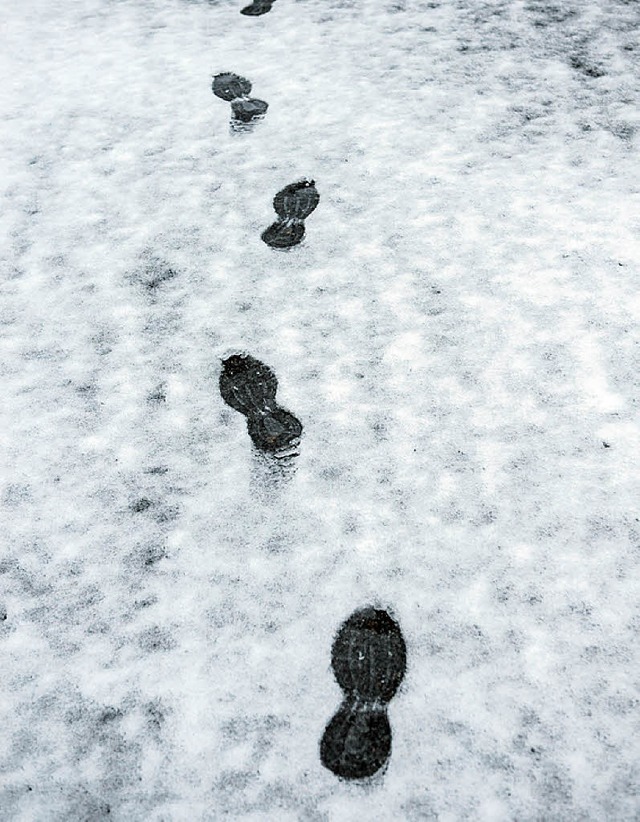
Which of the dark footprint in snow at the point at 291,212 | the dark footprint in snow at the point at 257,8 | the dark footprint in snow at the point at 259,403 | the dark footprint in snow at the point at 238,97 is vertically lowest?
the dark footprint in snow at the point at 259,403

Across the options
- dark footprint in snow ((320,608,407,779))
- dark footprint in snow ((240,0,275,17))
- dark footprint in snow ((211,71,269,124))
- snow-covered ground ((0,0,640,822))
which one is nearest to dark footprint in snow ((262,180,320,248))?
snow-covered ground ((0,0,640,822))

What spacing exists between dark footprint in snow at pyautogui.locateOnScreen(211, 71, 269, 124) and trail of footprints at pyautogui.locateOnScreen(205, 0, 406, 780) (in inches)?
71.1

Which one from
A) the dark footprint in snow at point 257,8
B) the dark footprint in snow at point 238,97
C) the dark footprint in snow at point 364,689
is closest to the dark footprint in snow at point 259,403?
the dark footprint in snow at point 364,689

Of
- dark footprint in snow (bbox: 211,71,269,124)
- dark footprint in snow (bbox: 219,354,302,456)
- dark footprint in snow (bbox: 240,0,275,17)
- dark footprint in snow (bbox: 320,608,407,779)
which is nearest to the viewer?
dark footprint in snow (bbox: 320,608,407,779)

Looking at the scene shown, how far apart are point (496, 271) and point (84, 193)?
1975 millimetres

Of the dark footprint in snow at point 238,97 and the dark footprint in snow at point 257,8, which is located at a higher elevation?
the dark footprint in snow at point 257,8

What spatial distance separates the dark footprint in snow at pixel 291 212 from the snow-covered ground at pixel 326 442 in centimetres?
5

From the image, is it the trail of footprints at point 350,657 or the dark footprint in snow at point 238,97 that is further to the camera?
the dark footprint in snow at point 238,97

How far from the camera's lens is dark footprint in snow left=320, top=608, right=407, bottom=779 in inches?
62.3

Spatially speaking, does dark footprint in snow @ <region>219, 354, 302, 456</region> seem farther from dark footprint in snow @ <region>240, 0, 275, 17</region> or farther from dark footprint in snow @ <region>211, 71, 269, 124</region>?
dark footprint in snow @ <region>240, 0, 275, 17</region>

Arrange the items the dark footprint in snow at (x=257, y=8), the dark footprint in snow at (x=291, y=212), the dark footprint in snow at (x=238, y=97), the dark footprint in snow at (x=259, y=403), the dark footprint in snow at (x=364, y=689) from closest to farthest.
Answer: the dark footprint in snow at (x=364, y=689) → the dark footprint in snow at (x=259, y=403) → the dark footprint in snow at (x=291, y=212) → the dark footprint in snow at (x=238, y=97) → the dark footprint in snow at (x=257, y=8)

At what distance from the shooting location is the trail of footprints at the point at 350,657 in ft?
5.22

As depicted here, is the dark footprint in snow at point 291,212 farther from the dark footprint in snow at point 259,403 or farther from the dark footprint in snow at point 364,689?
the dark footprint in snow at point 364,689

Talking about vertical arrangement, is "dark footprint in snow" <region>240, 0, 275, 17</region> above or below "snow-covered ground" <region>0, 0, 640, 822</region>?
above
